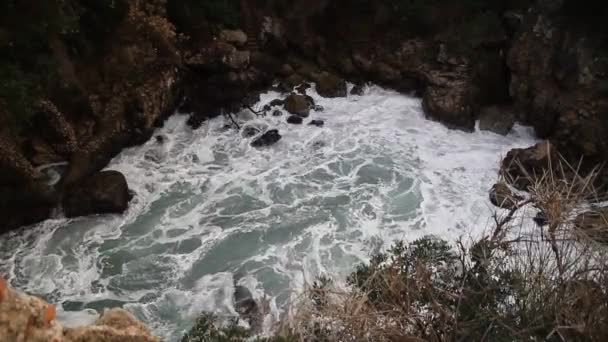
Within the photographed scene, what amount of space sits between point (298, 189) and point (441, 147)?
12.0 feet

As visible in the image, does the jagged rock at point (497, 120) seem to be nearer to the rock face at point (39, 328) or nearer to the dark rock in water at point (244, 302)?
the dark rock in water at point (244, 302)

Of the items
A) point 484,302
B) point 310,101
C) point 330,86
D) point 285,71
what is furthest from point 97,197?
point 484,302

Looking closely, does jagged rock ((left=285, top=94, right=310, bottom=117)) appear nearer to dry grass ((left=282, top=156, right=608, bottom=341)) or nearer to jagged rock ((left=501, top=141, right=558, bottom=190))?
jagged rock ((left=501, top=141, right=558, bottom=190))

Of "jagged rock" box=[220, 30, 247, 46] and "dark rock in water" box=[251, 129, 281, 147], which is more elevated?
"jagged rock" box=[220, 30, 247, 46]

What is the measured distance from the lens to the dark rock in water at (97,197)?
10.3m

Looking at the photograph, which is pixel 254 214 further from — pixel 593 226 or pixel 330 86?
pixel 593 226

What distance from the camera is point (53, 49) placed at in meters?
10.4

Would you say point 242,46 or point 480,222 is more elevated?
point 242,46

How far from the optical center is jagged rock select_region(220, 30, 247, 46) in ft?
46.3

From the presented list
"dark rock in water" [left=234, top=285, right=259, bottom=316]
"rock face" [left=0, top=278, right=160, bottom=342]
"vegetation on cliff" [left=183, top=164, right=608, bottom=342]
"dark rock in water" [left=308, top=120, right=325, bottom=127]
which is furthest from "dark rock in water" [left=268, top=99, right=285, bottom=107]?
"rock face" [left=0, top=278, right=160, bottom=342]

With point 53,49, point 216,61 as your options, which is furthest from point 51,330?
point 216,61

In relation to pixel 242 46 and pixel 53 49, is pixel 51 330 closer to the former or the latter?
pixel 53 49

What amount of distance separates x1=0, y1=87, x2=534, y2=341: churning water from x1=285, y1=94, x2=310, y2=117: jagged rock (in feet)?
1.11

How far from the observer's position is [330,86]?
49.9 feet
